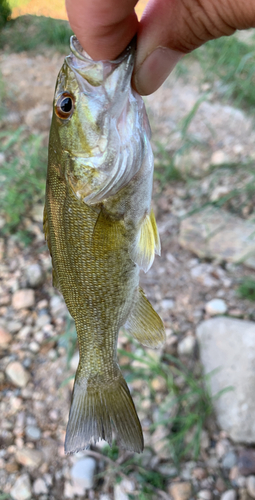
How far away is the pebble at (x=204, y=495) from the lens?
6.26ft

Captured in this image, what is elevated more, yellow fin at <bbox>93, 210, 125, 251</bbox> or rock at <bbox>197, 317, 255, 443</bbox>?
yellow fin at <bbox>93, 210, 125, 251</bbox>

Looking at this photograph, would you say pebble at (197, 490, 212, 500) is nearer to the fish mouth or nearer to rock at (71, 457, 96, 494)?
rock at (71, 457, 96, 494)

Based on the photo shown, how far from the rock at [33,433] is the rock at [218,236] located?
5.86 feet

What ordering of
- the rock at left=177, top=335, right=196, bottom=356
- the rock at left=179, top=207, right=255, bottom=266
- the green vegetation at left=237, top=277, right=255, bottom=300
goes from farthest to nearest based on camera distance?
the rock at left=179, top=207, right=255, bottom=266 → the green vegetation at left=237, top=277, right=255, bottom=300 → the rock at left=177, top=335, right=196, bottom=356

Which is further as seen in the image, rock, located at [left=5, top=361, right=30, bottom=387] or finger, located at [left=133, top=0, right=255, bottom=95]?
rock, located at [left=5, top=361, right=30, bottom=387]

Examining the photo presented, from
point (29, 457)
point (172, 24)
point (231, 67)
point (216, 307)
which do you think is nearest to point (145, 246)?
point (172, 24)

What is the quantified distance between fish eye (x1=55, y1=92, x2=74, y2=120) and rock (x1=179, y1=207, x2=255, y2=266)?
1826mm

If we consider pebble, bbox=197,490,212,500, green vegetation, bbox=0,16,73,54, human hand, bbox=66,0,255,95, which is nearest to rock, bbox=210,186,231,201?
human hand, bbox=66,0,255,95

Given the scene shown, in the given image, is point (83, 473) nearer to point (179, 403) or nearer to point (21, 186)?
point (179, 403)

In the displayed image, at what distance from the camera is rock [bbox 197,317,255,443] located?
2062 millimetres

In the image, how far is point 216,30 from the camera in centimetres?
139

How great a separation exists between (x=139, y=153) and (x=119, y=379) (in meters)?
0.97

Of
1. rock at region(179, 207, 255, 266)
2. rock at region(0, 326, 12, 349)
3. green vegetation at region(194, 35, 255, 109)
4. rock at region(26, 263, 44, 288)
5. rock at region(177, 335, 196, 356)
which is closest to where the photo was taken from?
rock at region(177, 335, 196, 356)

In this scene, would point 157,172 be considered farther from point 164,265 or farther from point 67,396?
point 67,396
